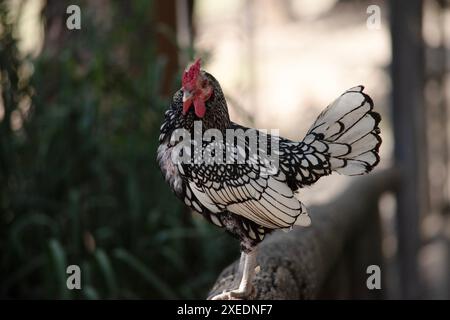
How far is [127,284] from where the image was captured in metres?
2.14

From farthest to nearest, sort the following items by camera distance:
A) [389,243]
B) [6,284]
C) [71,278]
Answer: [389,243] < [6,284] < [71,278]

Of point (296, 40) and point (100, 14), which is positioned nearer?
point (100, 14)

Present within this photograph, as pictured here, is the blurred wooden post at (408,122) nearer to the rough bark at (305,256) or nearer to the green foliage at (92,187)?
the rough bark at (305,256)

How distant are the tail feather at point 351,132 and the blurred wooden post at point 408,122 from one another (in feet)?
8.65

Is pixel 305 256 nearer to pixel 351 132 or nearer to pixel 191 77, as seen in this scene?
pixel 351 132

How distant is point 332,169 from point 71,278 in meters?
0.84

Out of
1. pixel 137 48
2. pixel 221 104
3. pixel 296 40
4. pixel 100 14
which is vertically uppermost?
pixel 296 40

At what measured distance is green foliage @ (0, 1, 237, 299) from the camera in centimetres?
217

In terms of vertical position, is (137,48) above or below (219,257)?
above

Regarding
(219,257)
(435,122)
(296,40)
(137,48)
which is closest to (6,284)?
(219,257)

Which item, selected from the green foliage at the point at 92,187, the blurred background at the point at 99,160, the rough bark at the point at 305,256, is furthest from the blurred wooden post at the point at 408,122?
the green foliage at the point at 92,187

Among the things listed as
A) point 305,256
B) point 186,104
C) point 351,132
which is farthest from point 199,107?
point 305,256

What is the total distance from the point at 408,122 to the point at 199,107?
9.30 ft
